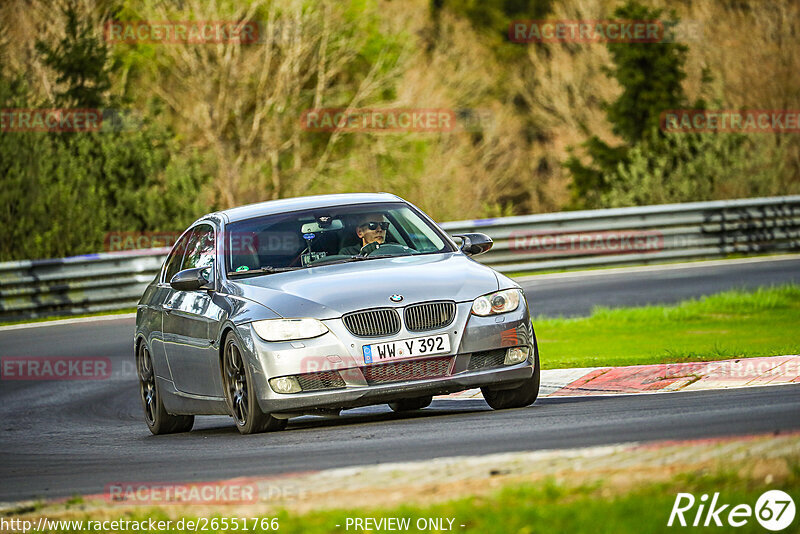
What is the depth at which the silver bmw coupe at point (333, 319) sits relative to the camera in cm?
902

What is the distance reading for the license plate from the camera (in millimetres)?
8969

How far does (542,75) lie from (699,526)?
5520 centimetres

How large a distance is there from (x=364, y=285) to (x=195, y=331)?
1594mm

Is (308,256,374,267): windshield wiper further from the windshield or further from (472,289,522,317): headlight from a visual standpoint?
(472,289,522,317): headlight

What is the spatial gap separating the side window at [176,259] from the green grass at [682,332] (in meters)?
3.22

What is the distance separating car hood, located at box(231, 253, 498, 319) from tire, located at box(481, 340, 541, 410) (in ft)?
2.27

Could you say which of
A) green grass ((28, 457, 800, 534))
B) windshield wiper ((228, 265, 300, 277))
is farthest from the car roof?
green grass ((28, 457, 800, 534))

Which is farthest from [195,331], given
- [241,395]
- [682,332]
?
[682,332]

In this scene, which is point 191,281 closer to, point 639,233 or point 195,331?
point 195,331

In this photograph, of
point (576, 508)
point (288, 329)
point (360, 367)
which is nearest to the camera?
point (576, 508)

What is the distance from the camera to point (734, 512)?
5035mm

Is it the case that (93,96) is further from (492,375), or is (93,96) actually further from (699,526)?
(699,526)

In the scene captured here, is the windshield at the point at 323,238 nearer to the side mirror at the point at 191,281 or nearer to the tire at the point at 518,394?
the side mirror at the point at 191,281

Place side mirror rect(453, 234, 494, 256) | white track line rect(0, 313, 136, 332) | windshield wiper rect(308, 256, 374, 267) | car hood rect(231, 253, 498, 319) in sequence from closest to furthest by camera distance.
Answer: car hood rect(231, 253, 498, 319)
windshield wiper rect(308, 256, 374, 267)
side mirror rect(453, 234, 494, 256)
white track line rect(0, 313, 136, 332)
